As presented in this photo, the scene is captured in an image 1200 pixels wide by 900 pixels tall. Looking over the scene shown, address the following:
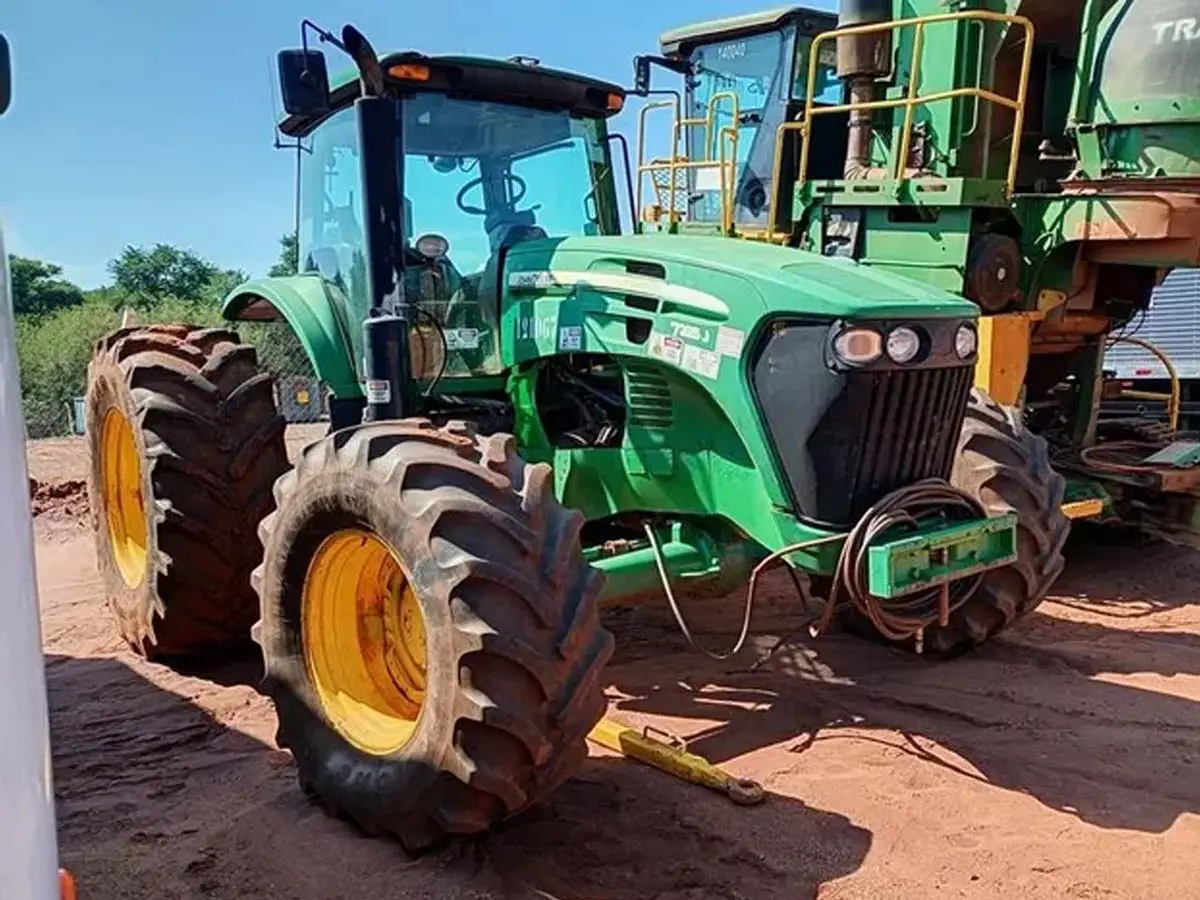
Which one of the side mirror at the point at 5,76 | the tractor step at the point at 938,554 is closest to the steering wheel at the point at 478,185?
the tractor step at the point at 938,554

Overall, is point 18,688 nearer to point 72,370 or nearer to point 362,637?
point 362,637

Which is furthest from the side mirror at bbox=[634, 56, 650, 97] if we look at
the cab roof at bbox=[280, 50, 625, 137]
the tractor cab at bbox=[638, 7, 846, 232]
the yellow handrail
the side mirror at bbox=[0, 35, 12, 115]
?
the side mirror at bbox=[0, 35, 12, 115]

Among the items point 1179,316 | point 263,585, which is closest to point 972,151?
point 1179,316

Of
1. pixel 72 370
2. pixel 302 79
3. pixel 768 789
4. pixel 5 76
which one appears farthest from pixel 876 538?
pixel 72 370

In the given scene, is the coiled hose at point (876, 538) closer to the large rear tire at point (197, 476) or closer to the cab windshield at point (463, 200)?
the cab windshield at point (463, 200)

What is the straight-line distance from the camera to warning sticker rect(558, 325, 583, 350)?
4090 millimetres

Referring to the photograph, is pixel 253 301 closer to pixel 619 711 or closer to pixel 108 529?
pixel 108 529

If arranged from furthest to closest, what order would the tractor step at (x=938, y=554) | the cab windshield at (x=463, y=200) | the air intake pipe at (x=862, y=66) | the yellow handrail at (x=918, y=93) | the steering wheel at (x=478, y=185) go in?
the air intake pipe at (x=862, y=66)
the yellow handrail at (x=918, y=93)
the steering wheel at (x=478, y=185)
the cab windshield at (x=463, y=200)
the tractor step at (x=938, y=554)

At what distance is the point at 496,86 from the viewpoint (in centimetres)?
451

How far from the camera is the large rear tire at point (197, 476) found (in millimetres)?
4504

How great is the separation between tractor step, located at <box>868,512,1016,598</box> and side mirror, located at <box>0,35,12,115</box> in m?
2.53

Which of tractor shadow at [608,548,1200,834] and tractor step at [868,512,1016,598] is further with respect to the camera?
tractor shadow at [608,548,1200,834]

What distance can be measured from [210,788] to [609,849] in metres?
1.42

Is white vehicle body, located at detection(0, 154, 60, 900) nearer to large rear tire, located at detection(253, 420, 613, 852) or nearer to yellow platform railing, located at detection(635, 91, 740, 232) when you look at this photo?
large rear tire, located at detection(253, 420, 613, 852)
